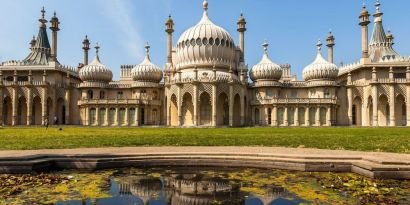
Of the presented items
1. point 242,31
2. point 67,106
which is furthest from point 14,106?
point 242,31

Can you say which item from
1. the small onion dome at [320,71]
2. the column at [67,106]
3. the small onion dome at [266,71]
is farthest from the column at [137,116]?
the small onion dome at [320,71]

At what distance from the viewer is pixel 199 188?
28.2ft

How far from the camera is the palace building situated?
53.9 meters

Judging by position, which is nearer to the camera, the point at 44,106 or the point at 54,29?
the point at 44,106

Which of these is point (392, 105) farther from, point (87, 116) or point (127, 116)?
point (87, 116)

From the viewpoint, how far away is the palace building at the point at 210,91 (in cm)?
5391

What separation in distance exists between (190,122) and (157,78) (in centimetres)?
1374

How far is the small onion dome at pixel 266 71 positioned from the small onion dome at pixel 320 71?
5257 mm

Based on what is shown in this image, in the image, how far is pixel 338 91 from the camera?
5938cm

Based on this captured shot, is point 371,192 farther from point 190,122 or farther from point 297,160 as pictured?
point 190,122

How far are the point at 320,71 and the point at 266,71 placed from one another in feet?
31.3

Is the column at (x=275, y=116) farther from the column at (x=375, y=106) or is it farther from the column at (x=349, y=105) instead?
the column at (x=375, y=106)

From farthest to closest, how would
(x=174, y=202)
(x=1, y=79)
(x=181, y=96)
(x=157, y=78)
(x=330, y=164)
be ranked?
(x=157, y=78) → (x=1, y=79) → (x=181, y=96) → (x=330, y=164) → (x=174, y=202)

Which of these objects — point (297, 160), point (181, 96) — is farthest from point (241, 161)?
point (181, 96)
